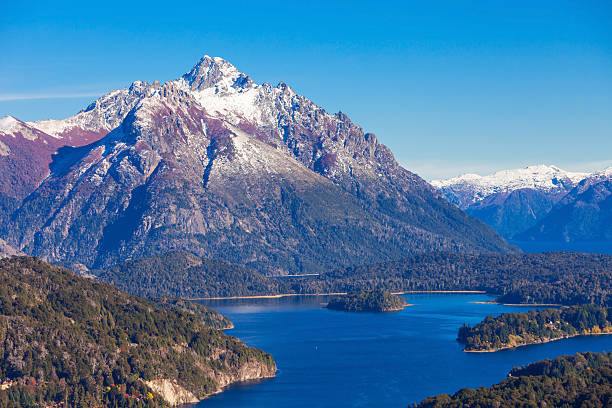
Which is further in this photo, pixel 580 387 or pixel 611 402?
pixel 580 387

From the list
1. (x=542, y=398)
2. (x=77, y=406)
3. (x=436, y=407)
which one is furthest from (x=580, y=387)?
(x=77, y=406)

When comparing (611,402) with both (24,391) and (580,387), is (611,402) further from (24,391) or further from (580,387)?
(24,391)

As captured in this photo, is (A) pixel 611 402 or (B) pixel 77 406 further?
(B) pixel 77 406

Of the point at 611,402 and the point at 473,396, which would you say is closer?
the point at 611,402

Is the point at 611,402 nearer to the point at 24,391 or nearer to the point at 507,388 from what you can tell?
the point at 507,388

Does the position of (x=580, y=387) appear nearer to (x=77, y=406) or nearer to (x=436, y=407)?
(x=436, y=407)

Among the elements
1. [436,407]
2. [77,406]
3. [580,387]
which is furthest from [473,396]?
[77,406]

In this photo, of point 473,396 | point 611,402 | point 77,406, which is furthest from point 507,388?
point 77,406
